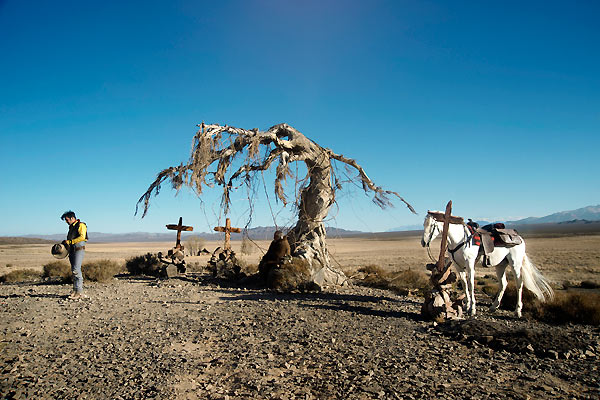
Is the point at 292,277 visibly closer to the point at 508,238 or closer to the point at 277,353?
the point at 277,353

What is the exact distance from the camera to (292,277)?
11875 millimetres

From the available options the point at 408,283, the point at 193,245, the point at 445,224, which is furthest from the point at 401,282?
the point at 193,245

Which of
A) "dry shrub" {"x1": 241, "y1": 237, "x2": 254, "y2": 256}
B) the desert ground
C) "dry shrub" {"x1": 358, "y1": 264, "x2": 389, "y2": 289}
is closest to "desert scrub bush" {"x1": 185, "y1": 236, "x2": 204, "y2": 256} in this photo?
"dry shrub" {"x1": 241, "y1": 237, "x2": 254, "y2": 256}

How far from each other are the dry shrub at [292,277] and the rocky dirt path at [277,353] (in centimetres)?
193

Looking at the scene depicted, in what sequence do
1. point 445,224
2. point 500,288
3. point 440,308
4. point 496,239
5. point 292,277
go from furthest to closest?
point 292,277
point 500,288
point 496,239
point 445,224
point 440,308

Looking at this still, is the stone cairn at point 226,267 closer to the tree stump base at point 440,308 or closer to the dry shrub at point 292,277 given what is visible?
the dry shrub at point 292,277

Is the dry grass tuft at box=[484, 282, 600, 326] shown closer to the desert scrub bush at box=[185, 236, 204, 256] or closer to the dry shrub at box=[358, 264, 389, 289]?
the dry shrub at box=[358, 264, 389, 289]

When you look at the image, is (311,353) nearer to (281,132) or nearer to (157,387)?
(157,387)

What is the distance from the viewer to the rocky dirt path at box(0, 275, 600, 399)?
16.0 ft

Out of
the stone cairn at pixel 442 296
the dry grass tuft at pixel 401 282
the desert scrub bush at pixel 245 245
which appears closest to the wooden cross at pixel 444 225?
the stone cairn at pixel 442 296

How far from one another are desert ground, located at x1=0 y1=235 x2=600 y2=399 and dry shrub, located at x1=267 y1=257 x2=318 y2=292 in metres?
1.74

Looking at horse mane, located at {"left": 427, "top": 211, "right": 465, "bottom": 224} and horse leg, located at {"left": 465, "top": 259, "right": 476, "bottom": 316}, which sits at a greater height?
horse mane, located at {"left": 427, "top": 211, "right": 465, "bottom": 224}

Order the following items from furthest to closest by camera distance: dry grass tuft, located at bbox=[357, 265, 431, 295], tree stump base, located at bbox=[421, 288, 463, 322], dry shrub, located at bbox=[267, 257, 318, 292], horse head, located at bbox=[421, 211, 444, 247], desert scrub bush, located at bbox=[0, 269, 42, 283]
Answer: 1. desert scrub bush, located at bbox=[0, 269, 42, 283]
2. dry grass tuft, located at bbox=[357, 265, 431, 295]
3. dry shrub, located at bbox=[267, 257, 318, 292]
4. horse head, located at bbox=[421, 211, 444, 247]
5. tree stump base, located at bbox=[421, 288, 463, 322]

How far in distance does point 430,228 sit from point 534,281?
356 centimetres
